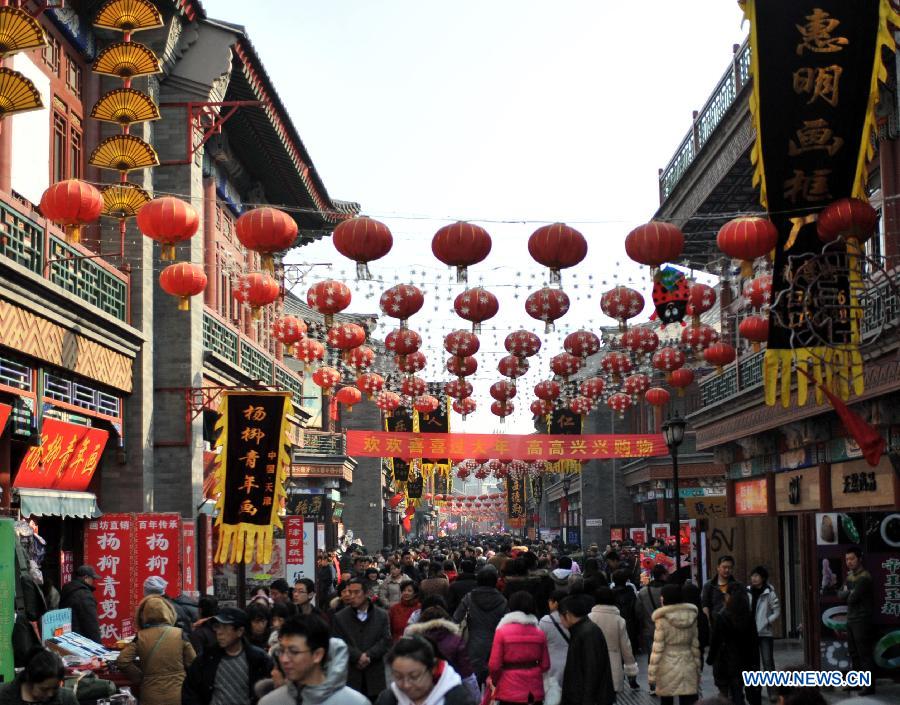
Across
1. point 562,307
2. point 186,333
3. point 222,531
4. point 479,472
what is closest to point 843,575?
point 562,307

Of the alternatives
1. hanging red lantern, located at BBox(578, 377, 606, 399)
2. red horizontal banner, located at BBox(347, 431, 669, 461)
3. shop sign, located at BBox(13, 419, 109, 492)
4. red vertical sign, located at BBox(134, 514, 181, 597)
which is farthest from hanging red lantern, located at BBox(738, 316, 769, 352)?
red horizontal banner, located at BBox(347, 431, 669, 461)

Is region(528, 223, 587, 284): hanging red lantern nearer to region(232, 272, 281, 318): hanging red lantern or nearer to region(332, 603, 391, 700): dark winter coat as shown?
region(232, 272, 281, 318): hanging red lantern

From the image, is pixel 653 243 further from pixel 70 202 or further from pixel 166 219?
pixel 70 202

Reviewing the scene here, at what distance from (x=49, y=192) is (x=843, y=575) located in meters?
10.3

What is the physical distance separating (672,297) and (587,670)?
14218 millimetres

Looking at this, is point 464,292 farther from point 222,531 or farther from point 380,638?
point 380,638

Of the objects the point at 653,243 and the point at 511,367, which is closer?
the point at 653,243

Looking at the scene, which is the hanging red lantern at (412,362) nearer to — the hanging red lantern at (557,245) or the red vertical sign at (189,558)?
the red vertical sign at (189,558)

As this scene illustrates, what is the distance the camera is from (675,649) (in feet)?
39.1

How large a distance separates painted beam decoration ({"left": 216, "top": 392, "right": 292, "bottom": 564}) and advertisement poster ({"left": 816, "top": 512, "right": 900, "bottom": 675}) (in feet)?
25.5

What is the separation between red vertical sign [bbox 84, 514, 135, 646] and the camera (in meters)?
17.5

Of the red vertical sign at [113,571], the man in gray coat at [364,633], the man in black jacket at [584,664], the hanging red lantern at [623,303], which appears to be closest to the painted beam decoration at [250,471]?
the red vertical sign at [113,571]

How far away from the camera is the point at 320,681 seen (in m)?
6.29

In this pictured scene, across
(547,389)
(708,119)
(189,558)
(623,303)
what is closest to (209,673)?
(189,558)
